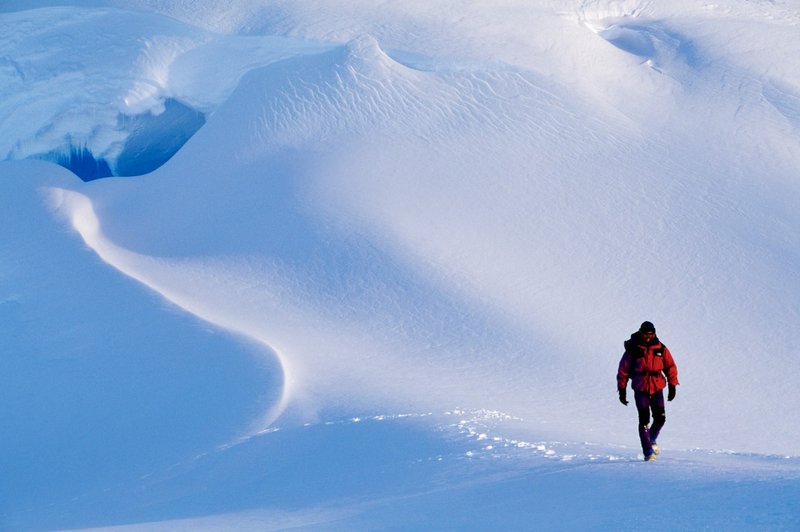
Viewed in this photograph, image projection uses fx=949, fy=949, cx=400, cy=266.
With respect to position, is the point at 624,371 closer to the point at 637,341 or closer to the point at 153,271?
the point at 637,341

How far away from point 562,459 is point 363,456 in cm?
213

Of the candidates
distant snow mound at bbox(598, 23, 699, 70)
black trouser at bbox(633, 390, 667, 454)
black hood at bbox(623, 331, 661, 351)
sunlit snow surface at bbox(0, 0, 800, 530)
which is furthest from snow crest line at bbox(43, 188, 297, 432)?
distant snow mound at bbox(598, 23, 699, 70)

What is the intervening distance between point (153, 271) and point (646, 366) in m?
9.25

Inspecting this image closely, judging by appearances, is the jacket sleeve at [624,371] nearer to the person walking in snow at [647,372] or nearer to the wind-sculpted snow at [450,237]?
the person walking in snow at [647,372]

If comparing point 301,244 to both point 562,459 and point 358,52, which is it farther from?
point 562,459

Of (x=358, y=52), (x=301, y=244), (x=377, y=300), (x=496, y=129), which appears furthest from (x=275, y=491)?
(x=358, y=52)

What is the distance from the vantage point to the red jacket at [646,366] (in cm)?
731

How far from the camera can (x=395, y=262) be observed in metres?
14.2

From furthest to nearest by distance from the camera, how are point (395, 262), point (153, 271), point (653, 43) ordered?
point (653, 43) → point (153, 271) → point (395, 262)

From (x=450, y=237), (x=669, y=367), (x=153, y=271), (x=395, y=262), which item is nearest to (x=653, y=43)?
(x=450, y=237)

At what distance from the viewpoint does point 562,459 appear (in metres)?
8.16

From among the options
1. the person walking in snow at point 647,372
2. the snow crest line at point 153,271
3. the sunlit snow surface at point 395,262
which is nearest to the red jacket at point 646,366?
the person walking in snow at point 647,372

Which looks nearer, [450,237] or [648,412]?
[648,412]

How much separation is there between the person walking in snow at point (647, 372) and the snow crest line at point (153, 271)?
14.7ft
